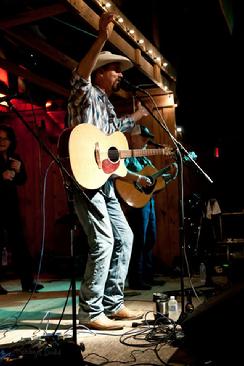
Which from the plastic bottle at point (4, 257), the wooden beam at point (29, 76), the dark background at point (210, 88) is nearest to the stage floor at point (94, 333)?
the plastic bottle at point (4, 257)

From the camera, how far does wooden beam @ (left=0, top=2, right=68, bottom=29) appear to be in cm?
404

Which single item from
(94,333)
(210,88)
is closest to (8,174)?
(94,333)

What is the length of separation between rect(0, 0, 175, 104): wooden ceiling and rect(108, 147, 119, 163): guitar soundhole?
0.91 meters

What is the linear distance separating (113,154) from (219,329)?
1893mm

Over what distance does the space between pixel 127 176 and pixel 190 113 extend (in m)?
9.59

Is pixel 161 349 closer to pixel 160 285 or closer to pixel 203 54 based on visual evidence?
pixel 160 285

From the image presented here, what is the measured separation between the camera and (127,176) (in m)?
3.96

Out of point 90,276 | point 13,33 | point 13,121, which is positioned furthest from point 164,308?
point 13,121

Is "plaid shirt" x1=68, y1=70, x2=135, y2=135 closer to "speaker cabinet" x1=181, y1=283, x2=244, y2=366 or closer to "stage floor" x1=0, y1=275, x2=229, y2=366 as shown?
"stage floor" x1=0, y1=275, x2=229, y2=366

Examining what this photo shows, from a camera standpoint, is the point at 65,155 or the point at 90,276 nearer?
the point at 65,155

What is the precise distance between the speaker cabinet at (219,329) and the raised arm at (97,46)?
1994 mm

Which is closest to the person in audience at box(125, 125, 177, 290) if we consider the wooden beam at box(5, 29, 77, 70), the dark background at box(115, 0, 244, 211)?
the wooden beam at box(5, 29, 77, 70)

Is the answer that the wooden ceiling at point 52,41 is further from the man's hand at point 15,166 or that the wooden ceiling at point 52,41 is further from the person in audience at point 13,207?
the man's hand at point 15,166

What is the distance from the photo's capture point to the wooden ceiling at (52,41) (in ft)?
13.7
